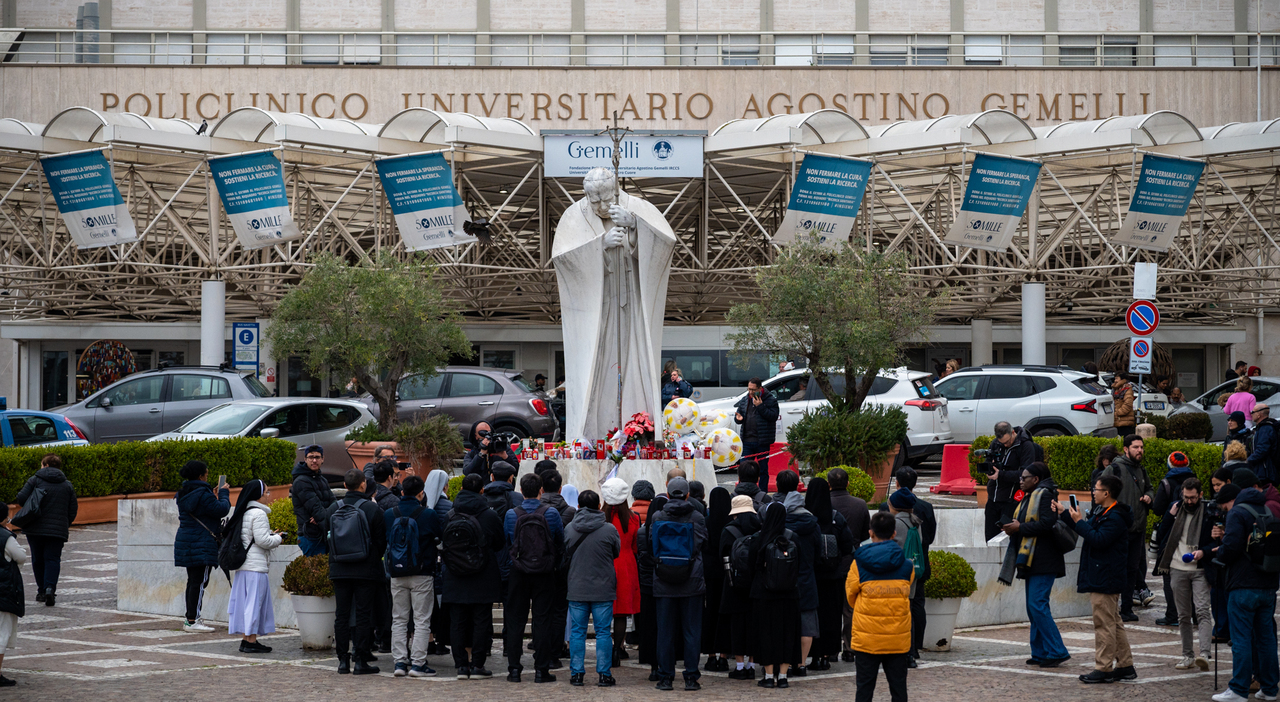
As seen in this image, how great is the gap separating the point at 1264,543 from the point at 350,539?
5.67 meters

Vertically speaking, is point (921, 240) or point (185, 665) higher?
point (921, 240)

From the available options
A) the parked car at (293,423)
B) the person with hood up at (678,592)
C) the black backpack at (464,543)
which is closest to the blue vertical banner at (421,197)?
the parked car at (293,423)

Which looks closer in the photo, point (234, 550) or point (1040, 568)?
point (1040, 568)

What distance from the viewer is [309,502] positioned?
30.6 ft

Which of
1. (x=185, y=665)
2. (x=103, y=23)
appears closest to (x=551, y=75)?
(x=103, y=23)

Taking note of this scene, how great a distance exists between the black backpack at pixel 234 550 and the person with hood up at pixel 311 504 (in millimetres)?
405

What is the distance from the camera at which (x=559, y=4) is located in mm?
38375

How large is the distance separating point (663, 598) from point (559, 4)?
32.3 metres

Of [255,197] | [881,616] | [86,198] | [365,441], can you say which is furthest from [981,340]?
[881,616]

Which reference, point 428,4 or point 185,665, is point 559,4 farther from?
point 185,665

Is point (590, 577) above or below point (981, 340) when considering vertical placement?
below

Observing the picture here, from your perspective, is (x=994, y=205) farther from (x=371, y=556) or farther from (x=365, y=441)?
(x=371, y=556)

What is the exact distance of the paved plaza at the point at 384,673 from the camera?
26.2ft

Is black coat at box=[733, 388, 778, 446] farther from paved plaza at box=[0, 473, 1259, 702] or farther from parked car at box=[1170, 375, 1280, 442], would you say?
parked car at box=[1170, 375, 1280, 442]
